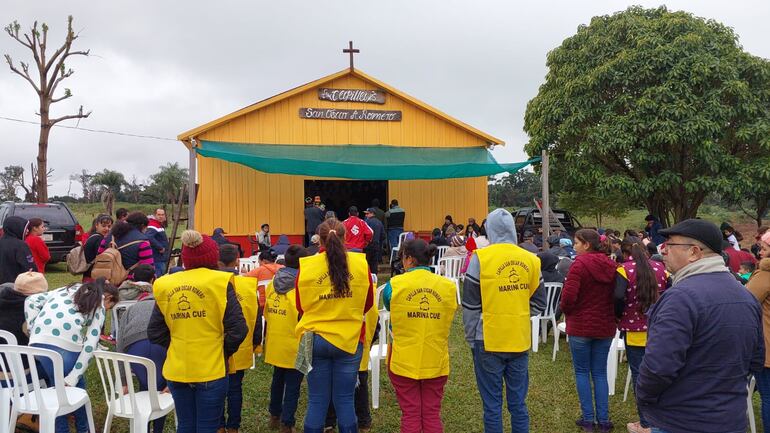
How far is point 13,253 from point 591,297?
5566 millimetres

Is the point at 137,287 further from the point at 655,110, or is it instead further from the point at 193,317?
the point at 655,110

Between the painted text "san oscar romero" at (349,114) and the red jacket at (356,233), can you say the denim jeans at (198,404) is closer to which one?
the red jacket at (356,233)

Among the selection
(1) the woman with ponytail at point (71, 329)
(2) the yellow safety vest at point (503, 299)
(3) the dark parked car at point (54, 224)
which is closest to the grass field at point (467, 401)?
(1) the woman with ponytail at point (71, 329)

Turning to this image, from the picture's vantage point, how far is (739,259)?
21.8ft

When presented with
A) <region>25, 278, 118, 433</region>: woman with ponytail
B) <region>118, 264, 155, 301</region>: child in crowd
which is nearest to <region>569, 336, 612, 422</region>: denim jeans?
<region>25, 278, 118, 433</region>: woman with ponytail

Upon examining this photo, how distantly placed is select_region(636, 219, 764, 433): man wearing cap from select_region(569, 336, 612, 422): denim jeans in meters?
1.87

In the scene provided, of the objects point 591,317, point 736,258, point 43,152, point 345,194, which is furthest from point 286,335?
point 43,152

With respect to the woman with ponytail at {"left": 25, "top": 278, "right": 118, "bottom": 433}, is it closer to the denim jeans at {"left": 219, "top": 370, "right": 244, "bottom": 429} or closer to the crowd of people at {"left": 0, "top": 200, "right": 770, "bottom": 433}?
the crowd of people at {"left": 0, "top": 200, "right": 770, "bottom": 433}

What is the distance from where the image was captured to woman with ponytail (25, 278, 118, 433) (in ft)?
12.1

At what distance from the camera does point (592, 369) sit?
424 cm

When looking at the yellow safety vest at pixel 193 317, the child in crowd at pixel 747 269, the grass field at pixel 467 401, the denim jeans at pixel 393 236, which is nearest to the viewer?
the yellow safety vest at pixel 193 317

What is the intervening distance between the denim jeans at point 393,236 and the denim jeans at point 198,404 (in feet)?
28.7

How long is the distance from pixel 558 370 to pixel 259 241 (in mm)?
7402

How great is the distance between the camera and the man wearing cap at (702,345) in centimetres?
222
